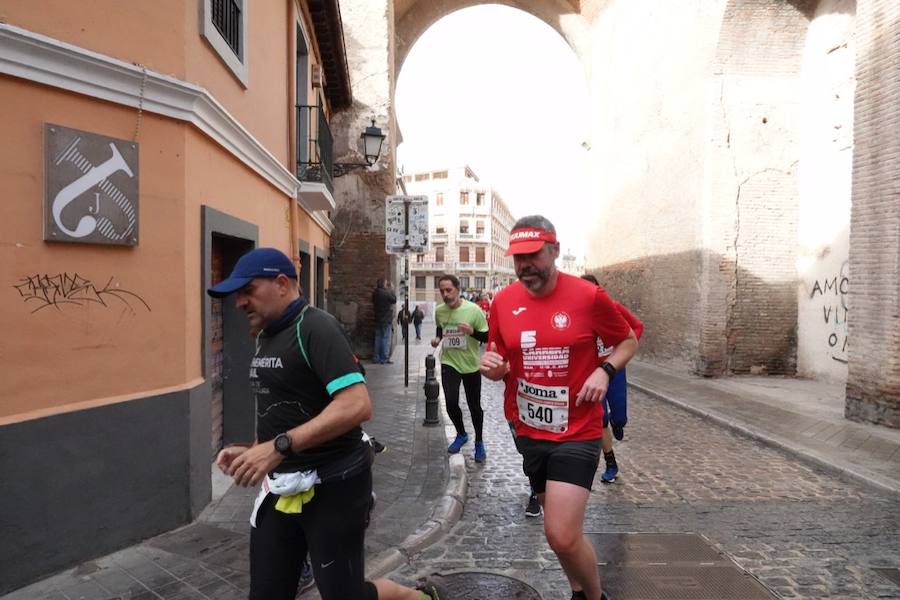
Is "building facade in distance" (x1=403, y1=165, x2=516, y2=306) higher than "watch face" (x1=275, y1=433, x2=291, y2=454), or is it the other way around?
"building facade in distance" (x1=403, y1=165, x2=516, y2=306)

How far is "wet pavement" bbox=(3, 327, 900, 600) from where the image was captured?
12.3 ft

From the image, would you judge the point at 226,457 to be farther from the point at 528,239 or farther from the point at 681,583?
the point at 681,583

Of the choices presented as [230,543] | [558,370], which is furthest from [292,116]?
[558,370]

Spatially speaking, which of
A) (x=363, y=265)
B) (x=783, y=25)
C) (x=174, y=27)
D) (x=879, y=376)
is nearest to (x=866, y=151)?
(x=879, y=376)

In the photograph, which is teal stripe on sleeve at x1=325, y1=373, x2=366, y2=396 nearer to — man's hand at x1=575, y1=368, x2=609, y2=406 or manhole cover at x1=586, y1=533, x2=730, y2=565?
man's hand at x1=575, y1=368, x2=609, y2=406

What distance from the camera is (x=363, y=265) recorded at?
1556cm

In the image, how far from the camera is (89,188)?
12.6 feet

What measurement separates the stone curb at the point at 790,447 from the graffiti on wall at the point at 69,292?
649cm

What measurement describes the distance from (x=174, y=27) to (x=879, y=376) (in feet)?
29.1

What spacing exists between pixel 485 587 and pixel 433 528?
88cm

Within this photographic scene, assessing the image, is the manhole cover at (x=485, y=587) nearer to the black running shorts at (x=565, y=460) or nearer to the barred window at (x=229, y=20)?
the black running shorts at (x=565, y=460)

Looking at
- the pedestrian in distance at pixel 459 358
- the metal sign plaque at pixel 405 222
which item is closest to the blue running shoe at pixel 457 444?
the pedestrian in distance at pixel 459 358

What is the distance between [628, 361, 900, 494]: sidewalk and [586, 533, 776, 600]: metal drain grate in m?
2.53

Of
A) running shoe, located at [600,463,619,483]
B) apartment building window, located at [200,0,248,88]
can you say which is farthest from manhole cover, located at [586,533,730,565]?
apartment building window, located at [200,0,248,88]
